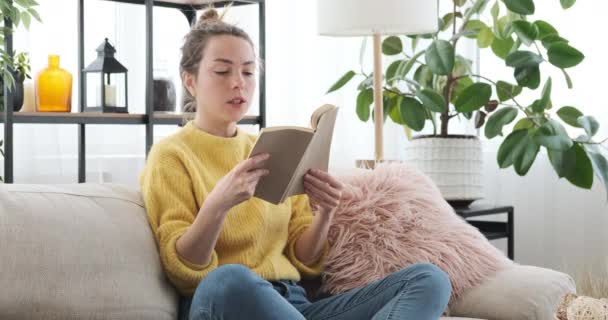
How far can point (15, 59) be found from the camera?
2770 mm

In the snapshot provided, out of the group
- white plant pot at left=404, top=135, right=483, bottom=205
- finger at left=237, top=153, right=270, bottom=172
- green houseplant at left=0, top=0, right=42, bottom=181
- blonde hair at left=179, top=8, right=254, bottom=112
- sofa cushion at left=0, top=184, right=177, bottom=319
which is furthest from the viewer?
white plant pot at left=404, top=135, right=483, bottom=205

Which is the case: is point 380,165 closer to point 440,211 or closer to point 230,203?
point 440,211

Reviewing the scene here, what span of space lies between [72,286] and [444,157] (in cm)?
174

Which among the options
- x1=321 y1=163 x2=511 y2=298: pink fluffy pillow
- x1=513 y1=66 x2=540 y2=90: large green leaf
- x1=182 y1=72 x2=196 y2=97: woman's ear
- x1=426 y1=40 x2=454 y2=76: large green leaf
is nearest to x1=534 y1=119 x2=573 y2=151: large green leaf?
x1=513 y1=66 x2=540 y2=90: large green leaf

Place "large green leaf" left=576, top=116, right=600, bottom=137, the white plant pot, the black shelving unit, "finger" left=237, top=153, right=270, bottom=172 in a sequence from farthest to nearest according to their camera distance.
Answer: the white plant pot < "large green leaf" left=576, top=116, right=600, bottom=137 < the black shelving unit < "finger" left=237, top=153, right=270, bottom=172

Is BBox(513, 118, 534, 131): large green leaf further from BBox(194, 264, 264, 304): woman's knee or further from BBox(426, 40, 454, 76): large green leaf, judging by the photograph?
BBox(194, 264, 264, 304): woman's knee

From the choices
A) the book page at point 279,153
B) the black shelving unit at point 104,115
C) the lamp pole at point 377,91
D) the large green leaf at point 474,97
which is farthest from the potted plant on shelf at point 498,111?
the book page at point 279,153

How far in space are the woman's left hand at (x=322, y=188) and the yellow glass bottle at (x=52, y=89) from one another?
1.17m

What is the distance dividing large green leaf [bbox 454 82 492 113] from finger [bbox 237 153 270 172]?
150cm

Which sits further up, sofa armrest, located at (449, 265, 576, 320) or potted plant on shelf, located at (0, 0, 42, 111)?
potted plant on shelf, located at (0, 0, 42, 111)

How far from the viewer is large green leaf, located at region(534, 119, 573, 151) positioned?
113 inches

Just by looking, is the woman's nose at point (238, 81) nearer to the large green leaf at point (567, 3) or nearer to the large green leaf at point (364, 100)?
the large green leaf at point (364, 100)

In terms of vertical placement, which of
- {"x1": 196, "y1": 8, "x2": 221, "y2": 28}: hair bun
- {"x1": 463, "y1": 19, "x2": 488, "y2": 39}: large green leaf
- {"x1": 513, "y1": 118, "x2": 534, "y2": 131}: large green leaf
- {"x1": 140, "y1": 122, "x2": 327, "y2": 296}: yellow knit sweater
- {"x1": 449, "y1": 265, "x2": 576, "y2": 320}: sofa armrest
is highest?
{"x1": 463, "y1": 19, "x2": 488, "y2": 39}: large green leaf

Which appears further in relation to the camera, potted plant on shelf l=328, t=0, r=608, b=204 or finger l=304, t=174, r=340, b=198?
potted plant on shelf l=328, t=0, r=608, b=204
